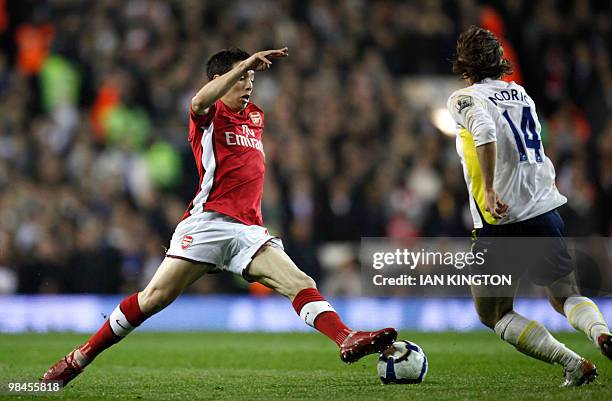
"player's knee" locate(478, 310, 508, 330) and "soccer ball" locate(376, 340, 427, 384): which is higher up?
"player's knee" locate(478, 310, 508, 330)

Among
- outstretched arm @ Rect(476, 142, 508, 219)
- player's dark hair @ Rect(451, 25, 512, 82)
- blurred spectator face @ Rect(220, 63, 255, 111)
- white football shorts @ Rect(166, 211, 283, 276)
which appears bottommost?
white football shorts @ Rect(166, 211, 283, 276)

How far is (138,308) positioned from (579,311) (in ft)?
9.16

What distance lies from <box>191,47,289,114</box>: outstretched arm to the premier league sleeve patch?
1.09 metres

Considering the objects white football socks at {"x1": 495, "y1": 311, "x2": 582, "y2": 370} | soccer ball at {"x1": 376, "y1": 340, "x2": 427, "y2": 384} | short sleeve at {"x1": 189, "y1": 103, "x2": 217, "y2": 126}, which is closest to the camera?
white football socks at {"x1": 495, "y1": 311, "x2": 582, "y2": 370}

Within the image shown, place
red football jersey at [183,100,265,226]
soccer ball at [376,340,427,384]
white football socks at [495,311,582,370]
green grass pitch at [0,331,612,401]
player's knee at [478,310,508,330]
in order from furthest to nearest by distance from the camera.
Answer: red football jersey at [183,100,265,226]
soccer ball at [376,340,427,384]
player's knee at [478,310,508,330]
white football socks at [495,311,582,370]
green grass pitch at [0,331,612,401]

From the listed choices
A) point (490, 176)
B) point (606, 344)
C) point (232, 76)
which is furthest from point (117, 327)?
point (606, 344)

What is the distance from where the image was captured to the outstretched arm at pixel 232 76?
261 inches

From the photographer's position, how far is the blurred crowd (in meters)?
14.6

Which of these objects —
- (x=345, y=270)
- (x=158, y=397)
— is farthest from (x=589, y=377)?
(x=345, y=270)

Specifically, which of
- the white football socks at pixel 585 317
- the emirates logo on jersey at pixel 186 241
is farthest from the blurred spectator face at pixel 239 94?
the white football socks at pixel 585 317

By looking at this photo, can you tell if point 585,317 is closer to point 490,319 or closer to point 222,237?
point 490,319

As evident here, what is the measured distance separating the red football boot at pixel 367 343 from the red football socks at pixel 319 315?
17cm

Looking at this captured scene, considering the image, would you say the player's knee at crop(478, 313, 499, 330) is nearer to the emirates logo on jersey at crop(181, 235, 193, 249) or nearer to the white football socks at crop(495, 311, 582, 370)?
the white football socks at crop(495, 311, 582, 370)

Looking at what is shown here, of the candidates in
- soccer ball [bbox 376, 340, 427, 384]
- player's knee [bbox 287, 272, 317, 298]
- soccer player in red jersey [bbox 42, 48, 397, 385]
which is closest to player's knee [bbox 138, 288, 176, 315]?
soccer player in red jersey [bbox 42, 48, 397, 385]
